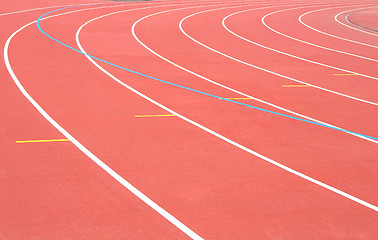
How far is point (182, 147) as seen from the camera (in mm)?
8078

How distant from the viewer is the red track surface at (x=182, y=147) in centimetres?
586

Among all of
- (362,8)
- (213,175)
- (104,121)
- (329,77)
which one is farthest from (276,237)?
(362,8)

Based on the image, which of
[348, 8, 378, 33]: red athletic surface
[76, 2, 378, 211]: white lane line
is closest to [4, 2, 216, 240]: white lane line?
[76, 2, 378, 211]: white lane line

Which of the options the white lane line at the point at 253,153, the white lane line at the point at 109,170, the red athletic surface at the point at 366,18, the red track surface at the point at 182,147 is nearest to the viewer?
the white lane line at the point at 109,170

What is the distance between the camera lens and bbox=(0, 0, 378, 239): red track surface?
586cm

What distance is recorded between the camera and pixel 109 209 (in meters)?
6.03

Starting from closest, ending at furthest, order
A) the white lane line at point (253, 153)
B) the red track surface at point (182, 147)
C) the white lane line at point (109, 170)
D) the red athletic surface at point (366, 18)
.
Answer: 1. the white lane line at point (109, 170)
2. the red track surface at point (182, 147)
3. the white lane line at point (253, 153)
4. the red athletic surface at point (366, 18)

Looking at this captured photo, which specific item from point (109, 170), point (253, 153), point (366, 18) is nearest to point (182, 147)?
point (253, 153)

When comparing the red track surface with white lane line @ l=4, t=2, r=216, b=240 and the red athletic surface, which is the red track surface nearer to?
white lane line @ l=4, t=2, r=216, b=240

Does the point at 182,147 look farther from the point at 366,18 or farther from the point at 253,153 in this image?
the point at 366,18

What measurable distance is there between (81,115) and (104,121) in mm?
517

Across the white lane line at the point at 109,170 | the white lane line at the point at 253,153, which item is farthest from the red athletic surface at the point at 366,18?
the white lane line at the point at 109,170

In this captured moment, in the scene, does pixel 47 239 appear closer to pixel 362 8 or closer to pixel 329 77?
pixel 329 77

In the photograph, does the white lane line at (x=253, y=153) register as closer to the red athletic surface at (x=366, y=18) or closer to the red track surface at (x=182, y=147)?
the red track surface at (x=182, y=147)
